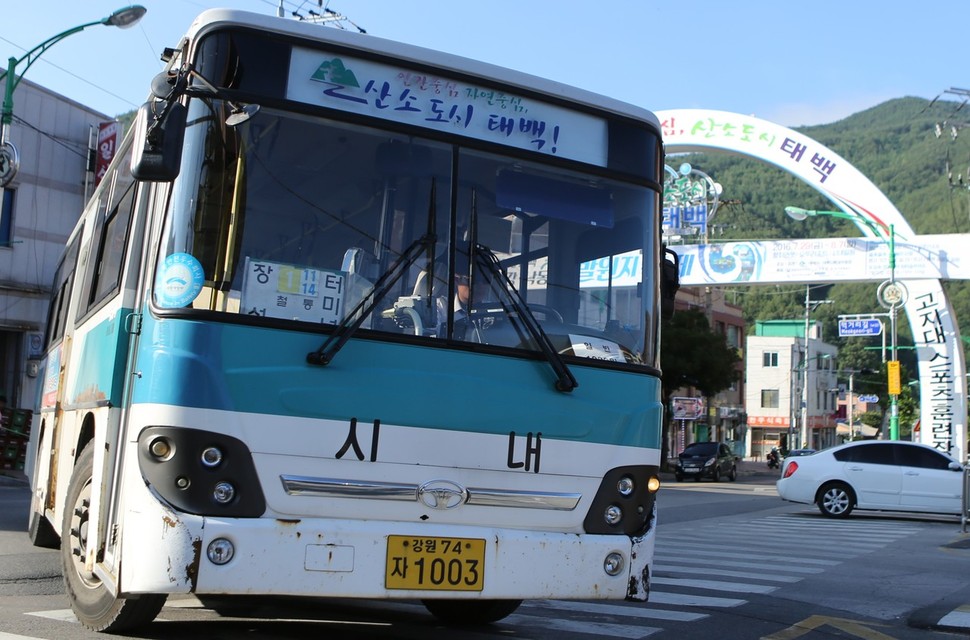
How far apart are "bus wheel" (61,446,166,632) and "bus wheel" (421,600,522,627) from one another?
6.62ft

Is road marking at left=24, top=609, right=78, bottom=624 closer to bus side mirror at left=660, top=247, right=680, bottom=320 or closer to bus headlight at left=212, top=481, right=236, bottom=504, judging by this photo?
bus headlight at left=212, top=481, right=236, bottom=504

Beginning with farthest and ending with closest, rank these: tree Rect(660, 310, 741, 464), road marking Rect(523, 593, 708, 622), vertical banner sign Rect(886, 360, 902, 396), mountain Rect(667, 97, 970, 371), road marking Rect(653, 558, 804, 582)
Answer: mountain Rect(667, 97, 970, 371), tree Rect(660, 310, 741, 464), vertical banner sign Rect(886, 360, 902, 396), road marking Rect(653, 558, 804, 582), road marking Rect(523, 593, 708, 622)

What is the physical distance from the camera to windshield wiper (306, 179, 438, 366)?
17.2 feet

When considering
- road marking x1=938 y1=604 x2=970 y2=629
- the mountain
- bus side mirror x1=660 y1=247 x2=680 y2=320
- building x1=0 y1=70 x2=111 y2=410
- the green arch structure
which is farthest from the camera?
the mountain

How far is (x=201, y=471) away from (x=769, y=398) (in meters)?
90.2

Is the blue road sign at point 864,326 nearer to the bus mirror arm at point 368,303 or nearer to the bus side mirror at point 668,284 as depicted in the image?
the bus side mirror at point 668,284

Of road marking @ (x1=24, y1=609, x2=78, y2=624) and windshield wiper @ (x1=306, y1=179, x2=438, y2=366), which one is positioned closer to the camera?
windshield wiper @ (x1=306, y1=179, x2=438, y2=366)

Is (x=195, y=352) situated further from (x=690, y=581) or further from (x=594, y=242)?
(x=690, y=581)

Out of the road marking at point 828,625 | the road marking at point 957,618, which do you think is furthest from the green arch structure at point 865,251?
the road marking at point 828,625

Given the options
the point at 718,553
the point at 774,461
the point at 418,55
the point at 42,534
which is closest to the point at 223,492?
the point at 418,55

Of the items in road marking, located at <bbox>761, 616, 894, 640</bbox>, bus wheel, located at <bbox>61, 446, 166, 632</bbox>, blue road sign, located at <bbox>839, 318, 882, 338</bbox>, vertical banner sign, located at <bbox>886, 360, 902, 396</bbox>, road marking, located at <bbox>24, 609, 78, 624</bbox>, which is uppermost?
blue road sign, located at <bbox>839, 318, 882, 338</bbox>

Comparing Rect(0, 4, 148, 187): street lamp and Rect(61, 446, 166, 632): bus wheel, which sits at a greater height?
Rect(0, 4, 148, 187): street lamp

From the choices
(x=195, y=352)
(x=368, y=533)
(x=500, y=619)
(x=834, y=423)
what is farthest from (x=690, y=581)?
(x=834, y=423)

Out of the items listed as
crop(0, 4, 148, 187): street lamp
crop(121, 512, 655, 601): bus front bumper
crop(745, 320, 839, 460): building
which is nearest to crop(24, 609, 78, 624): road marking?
crop(121, 512, 655, 601): bus front bumper
